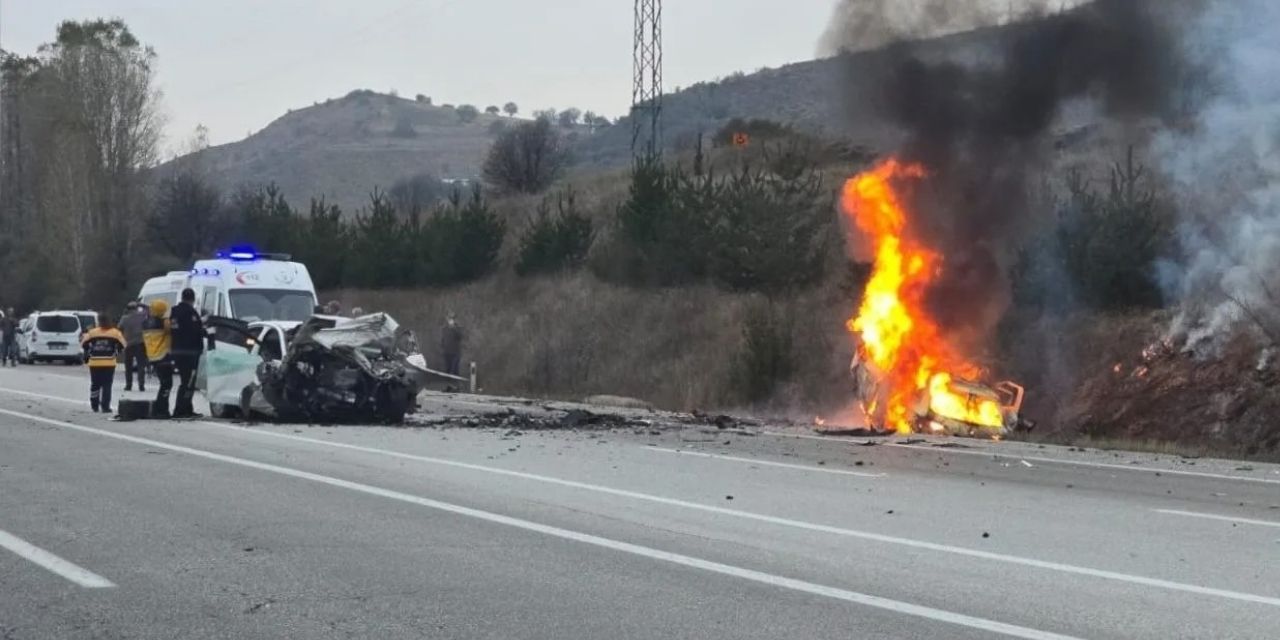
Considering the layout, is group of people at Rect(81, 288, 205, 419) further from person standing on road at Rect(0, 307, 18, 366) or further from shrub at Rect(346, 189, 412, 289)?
shrub at Rect(346, 189, 412, 289)

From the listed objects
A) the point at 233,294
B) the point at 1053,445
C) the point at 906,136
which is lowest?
the point at 1053,445

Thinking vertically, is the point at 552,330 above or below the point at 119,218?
below

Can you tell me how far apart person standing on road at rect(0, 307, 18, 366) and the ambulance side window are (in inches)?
692

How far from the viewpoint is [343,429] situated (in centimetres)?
1839

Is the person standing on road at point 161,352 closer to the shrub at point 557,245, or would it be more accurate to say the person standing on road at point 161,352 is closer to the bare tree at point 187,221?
the shrub at point 557,245

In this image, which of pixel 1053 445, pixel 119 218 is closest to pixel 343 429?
pixel 1053 445

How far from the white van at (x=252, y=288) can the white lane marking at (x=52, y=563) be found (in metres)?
18.3

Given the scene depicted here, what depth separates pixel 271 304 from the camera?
27906 mm

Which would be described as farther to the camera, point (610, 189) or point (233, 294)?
point (610, 189)

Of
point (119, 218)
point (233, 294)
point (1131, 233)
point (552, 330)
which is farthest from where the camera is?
point (119, 218)

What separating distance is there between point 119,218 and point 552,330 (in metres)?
30.6

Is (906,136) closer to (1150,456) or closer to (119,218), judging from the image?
(1150,456)

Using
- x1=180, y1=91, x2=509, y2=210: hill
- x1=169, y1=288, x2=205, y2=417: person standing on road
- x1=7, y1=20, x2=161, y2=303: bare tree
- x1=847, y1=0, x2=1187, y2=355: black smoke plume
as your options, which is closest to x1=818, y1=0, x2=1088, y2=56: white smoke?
x1=847, y1=0, x2=1187, y2=355: black smoke plume

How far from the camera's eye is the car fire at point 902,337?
20656 millimetres
